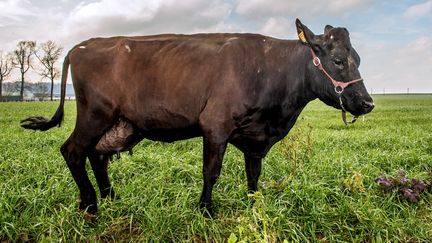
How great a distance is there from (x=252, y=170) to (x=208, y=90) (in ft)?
3.93

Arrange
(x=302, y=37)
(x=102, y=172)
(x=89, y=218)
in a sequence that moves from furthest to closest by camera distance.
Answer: (x=102, y=172), (x=89, y=218), (x=302, y=37)

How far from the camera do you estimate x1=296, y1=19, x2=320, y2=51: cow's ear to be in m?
4.47

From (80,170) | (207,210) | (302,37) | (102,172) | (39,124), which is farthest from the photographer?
(39,124)

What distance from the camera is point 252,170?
5.07 m

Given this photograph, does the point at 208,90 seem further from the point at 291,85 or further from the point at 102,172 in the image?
the point at 102,172

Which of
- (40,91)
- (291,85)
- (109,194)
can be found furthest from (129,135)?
(40,91)

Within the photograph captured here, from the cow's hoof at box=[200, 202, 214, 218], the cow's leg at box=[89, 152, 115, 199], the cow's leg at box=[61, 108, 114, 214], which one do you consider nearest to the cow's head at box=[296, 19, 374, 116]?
the cow's hoof at box=[200, 202, 214, 218]

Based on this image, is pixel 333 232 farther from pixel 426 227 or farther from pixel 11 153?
pixel 11 153

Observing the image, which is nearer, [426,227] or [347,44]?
[347,44]

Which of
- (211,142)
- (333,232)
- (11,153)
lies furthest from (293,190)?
(11,153)

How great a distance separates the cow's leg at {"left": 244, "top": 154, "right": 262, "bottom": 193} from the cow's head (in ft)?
3.52

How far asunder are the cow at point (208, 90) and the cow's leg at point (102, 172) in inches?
7.5

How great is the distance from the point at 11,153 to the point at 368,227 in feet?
Result: 23.2

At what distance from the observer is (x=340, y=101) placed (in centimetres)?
440
